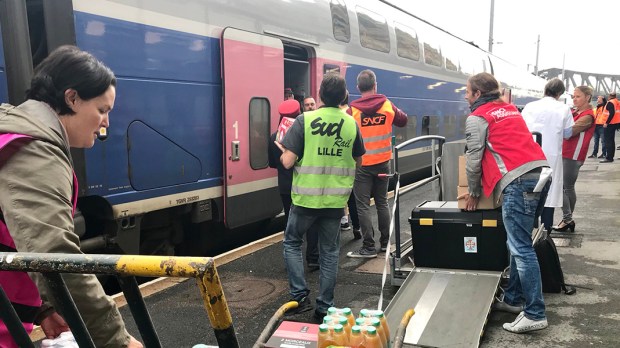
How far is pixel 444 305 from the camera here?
4.01 m

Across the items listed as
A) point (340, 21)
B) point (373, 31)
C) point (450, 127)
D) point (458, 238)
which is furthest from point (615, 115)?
point (458, 238)

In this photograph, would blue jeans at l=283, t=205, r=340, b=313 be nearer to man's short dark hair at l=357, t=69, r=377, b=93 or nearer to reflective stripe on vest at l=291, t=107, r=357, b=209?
reflective stripe on vest at l=291, t=107, r=357, b=209

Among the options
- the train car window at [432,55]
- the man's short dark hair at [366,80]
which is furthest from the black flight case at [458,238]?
the train car window at [432,55]

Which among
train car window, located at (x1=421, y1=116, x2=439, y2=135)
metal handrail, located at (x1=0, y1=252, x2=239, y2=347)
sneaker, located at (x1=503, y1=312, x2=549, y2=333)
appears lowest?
sneaker, located at (x1=503, y1=312, x2=549, y2=333)

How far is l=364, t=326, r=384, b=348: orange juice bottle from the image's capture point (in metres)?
2.09

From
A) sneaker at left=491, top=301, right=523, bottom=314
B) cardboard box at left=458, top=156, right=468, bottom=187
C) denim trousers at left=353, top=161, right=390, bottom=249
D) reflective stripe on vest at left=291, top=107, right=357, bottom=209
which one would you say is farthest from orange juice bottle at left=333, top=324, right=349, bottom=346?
denim trousers at left=353, top=161, right=390, bottom=249

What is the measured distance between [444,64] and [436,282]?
9454mm

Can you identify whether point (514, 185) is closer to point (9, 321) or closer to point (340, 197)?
point (340, 197)

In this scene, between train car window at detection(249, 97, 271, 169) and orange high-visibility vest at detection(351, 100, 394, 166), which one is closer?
orange high-visibility vest at detection(351, 100, 394, 166)

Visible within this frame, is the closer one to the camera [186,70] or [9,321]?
[9,321]

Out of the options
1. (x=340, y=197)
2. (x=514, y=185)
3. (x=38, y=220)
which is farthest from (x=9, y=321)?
(x=514, y=185)

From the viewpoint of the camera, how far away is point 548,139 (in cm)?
578

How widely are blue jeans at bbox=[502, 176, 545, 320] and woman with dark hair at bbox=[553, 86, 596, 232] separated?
9.69ft

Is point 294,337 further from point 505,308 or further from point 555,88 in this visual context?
point 555,88
